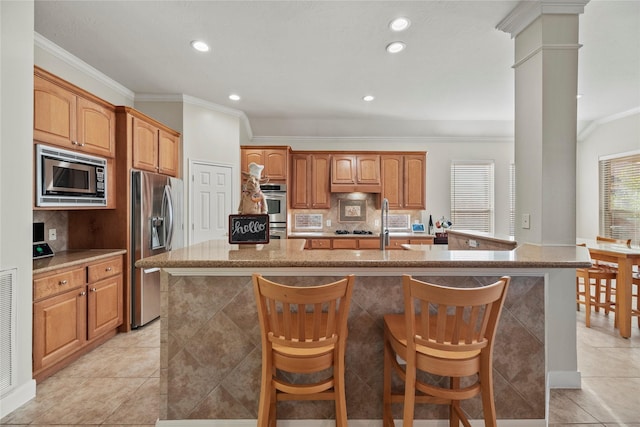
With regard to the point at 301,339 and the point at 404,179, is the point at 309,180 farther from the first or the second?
the point at 301,339

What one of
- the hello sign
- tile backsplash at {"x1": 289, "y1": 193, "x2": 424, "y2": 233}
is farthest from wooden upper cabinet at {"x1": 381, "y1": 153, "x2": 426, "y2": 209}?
the hello sign

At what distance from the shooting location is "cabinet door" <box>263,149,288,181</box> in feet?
16.8

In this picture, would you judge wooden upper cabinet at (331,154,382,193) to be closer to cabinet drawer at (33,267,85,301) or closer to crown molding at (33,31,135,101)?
crown molding at (33,31,135,101)

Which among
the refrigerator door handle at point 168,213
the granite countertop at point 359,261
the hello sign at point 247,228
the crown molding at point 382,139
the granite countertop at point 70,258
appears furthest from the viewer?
the crown molding at point 382,139

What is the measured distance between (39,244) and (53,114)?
3.66ft

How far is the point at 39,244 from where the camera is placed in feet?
8.71

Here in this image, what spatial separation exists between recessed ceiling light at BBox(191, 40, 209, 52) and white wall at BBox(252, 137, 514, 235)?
10.4ft

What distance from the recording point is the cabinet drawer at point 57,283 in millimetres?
2176

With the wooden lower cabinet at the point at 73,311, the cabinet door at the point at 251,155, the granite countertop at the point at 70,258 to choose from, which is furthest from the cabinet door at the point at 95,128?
the cabinet door at the point at 251,155

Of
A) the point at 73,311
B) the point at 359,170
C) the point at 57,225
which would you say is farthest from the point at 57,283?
the point at 359,170

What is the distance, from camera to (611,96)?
14.0ft

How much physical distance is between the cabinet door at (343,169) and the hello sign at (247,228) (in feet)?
10.9

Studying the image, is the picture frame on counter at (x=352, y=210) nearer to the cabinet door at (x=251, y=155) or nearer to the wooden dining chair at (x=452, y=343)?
the cabinet door at (x=251, y=155)

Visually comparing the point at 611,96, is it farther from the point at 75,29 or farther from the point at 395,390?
the point at 75,29
